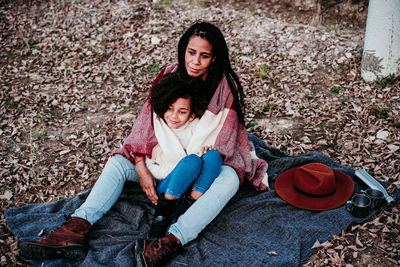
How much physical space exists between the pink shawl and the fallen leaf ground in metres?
1.19

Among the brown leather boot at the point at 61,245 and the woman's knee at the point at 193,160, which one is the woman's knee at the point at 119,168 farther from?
the woman's knee at the point at 193,160

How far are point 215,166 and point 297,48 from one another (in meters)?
4.61

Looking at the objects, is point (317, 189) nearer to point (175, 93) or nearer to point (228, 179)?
point (228, 179)

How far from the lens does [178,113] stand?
166 inches

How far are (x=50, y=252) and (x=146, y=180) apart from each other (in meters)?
1.25

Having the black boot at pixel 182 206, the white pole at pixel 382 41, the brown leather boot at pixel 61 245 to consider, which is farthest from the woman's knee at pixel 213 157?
the white pole at pixel 382 41

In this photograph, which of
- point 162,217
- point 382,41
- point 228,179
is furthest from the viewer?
point 382,41

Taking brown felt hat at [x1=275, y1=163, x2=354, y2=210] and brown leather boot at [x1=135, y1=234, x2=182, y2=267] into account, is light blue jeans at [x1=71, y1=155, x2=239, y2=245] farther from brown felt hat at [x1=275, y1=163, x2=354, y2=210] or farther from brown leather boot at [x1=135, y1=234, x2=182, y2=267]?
brown felt hat at [x1=275, y1=163, x2=354, y2=210]

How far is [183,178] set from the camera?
12.7 ft

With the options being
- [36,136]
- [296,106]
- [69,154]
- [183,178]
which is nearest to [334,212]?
[183,178]

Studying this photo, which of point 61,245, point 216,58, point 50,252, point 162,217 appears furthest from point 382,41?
point 50,252

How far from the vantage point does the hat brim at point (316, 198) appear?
4.23 m

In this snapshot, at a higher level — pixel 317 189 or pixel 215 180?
pixel 215 180

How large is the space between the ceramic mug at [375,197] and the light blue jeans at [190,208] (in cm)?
153
